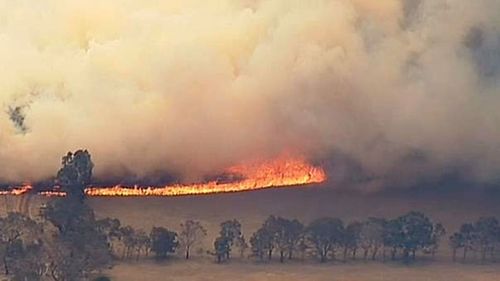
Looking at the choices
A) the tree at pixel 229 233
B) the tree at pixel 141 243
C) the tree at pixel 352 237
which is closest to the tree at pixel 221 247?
the tree at pixel 229 233

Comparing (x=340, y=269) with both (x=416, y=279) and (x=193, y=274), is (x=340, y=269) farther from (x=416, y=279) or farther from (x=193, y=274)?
(x=193, y=274)

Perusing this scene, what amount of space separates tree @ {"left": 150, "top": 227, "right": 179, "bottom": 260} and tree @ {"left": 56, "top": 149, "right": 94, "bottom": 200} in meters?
3.47

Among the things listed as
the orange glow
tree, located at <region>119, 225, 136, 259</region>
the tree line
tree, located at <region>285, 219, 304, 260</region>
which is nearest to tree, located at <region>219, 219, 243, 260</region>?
the tree line

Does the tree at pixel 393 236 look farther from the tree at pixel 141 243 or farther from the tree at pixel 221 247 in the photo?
the tree at pixel 141 243

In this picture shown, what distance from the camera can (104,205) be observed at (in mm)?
48906

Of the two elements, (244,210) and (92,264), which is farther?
(244,210)

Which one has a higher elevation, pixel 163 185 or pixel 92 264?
pixel 163 185

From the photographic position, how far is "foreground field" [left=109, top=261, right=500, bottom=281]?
137 feet

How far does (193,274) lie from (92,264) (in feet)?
15.3

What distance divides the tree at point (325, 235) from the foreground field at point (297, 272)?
1.24m

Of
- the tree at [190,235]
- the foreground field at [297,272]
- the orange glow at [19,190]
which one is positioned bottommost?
the foreground field at [297,272]

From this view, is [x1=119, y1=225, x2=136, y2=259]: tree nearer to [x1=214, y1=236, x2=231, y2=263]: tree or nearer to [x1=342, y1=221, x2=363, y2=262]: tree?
[x1=214, y1=236, x2=231, y2=263]: tree

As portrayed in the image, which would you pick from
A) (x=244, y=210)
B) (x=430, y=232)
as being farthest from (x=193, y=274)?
(x=430, y=232)

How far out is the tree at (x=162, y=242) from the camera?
44688 millimetres
